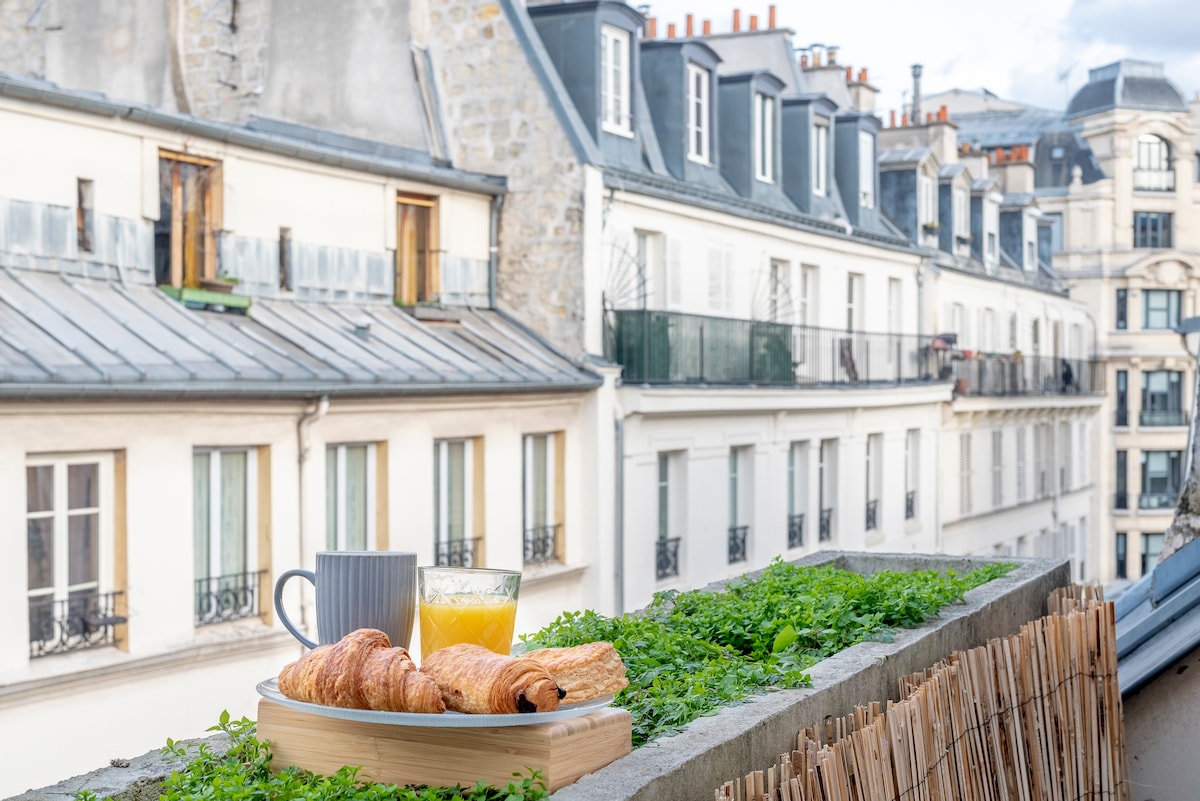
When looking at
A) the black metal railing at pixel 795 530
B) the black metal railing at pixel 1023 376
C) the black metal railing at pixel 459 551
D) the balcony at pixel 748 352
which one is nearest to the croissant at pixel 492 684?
the black metal railing at pixel 459 551

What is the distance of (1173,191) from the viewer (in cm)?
5341

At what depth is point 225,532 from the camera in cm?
1491

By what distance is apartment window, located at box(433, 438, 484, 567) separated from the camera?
17969mm

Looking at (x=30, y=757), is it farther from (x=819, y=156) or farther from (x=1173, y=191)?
(x=1173, y=191)

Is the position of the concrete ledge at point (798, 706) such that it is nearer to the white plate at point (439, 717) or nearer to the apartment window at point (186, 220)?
the white plate at point (439, 717)

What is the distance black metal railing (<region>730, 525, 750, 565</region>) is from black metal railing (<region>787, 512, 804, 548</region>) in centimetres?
159

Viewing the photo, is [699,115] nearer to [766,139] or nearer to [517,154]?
[766,139]

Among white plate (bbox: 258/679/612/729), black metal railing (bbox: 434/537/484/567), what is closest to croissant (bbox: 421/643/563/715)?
white plate (bbox: 258/679/612/729)

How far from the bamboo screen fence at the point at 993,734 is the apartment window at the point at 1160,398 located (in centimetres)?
4760

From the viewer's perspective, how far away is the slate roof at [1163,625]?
7461 millimetres

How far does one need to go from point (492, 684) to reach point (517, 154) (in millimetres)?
17225

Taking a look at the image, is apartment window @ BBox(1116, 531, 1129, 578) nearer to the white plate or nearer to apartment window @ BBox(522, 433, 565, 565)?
apartment window @ BBox(522, 433, 565, 565)

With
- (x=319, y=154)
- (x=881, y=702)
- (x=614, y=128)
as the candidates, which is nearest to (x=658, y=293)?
(x=614, y=128)

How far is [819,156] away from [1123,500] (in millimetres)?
29432
